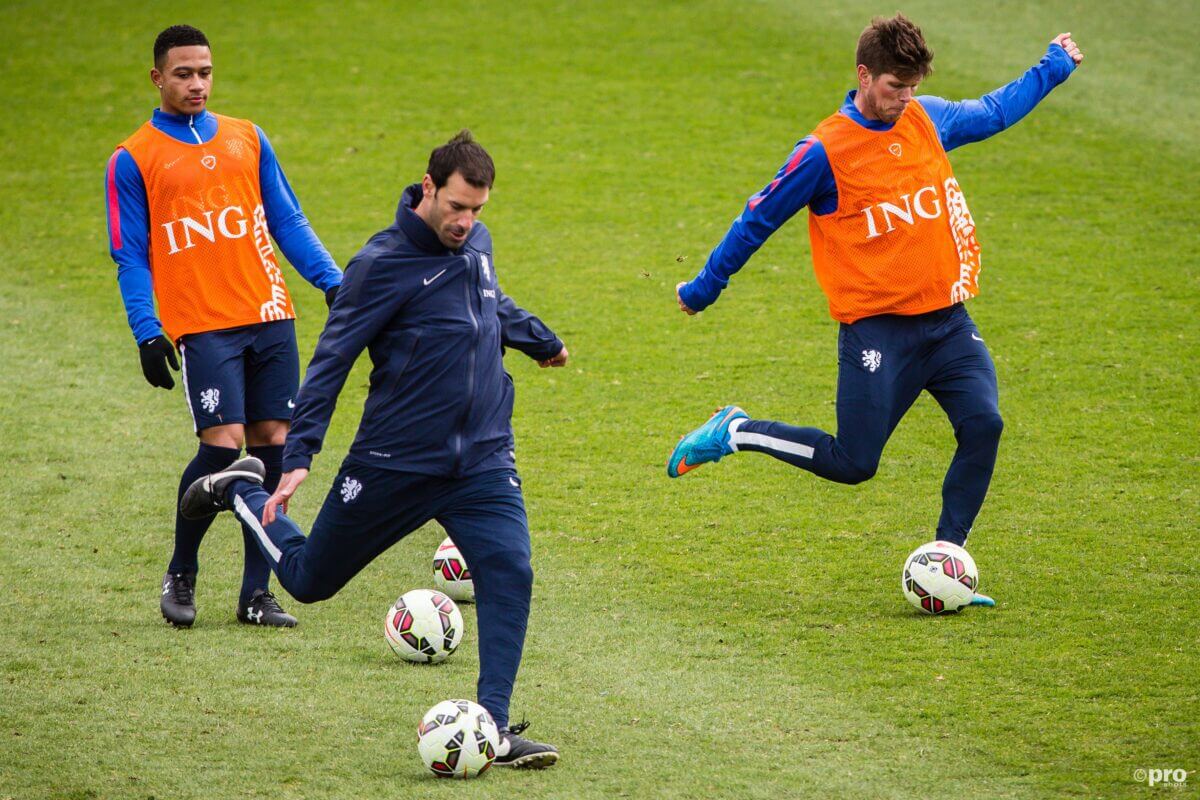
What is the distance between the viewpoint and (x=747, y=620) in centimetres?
671

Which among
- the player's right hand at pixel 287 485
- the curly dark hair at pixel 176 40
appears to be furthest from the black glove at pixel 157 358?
the player's right hand at pixel 287 485

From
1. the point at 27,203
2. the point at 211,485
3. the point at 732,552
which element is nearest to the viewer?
the point at 211,485

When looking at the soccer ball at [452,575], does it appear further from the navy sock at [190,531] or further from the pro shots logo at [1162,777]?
the pro shots logo at [1162,777]

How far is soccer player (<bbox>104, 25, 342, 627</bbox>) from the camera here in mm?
6559

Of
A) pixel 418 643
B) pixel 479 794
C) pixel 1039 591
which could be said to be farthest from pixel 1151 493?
pixel 479 794

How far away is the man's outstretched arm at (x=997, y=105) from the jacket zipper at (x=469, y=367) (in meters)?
2.67

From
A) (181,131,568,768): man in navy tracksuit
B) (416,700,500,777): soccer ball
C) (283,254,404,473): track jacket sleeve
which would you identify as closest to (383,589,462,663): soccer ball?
(181,131,568,768): man in navy tracksuit

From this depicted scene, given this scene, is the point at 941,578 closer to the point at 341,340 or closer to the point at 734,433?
the point at 734,433

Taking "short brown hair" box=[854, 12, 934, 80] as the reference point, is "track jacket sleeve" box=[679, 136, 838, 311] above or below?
below

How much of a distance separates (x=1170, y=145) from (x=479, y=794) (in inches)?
504

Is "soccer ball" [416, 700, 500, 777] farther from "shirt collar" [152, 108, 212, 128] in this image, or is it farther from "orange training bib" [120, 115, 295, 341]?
"shirt collar" [152, 108, 212, 128]

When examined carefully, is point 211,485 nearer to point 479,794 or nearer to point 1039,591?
point 479,794

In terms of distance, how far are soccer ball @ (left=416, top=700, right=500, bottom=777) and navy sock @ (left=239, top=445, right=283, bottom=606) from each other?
5.85 feet

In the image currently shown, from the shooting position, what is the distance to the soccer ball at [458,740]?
4977 millimetres
